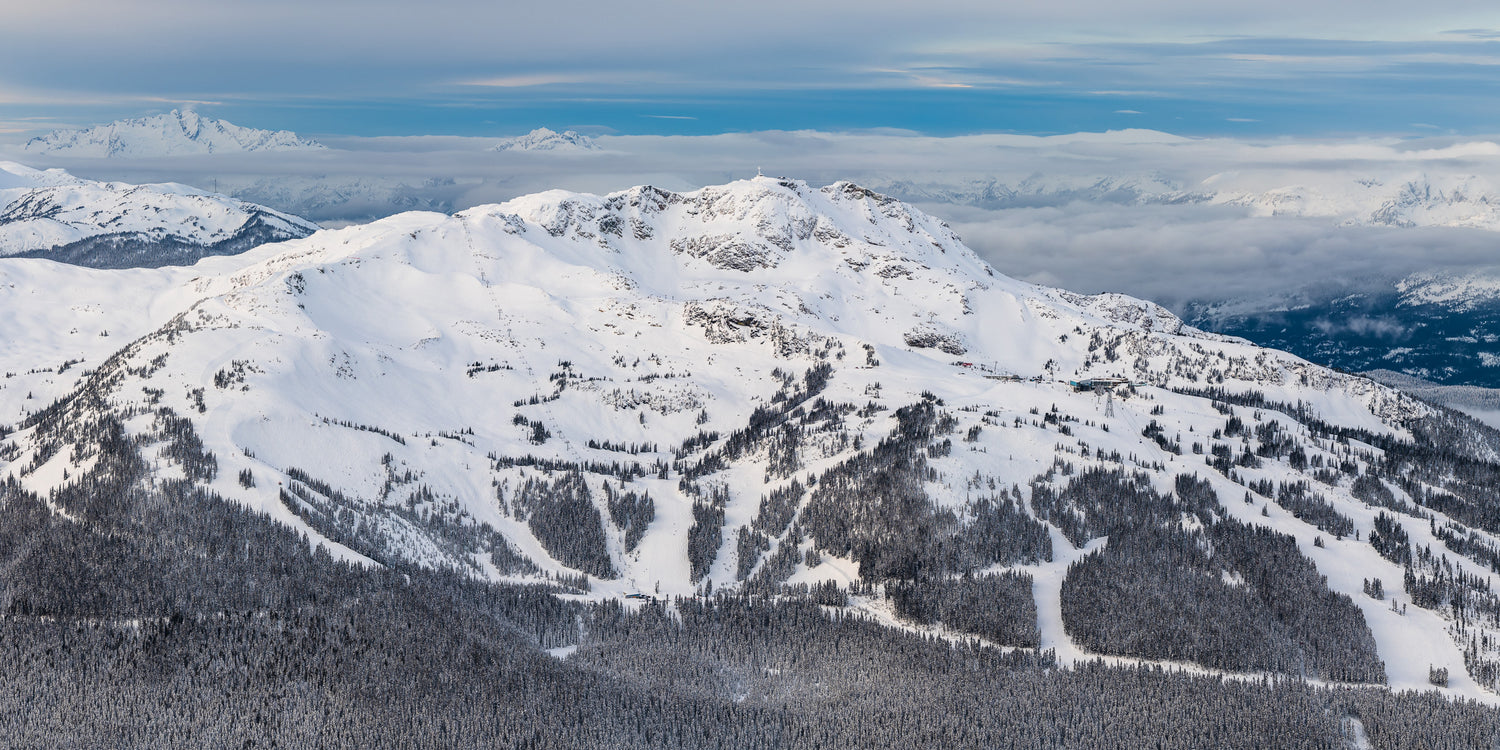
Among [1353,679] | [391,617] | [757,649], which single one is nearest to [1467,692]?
[1353,679]

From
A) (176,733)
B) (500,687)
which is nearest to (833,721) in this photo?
(500,687)

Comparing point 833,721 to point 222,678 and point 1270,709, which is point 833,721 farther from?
point 222,678

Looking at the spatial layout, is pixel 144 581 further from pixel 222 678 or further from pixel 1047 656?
pixel 1047 656

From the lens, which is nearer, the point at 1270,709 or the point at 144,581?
the point at 1270,709

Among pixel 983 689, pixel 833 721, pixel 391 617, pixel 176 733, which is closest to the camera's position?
pixel 176 733

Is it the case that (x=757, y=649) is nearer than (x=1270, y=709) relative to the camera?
No

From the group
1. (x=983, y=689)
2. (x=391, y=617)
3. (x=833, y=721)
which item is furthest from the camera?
(x=391, y=617)

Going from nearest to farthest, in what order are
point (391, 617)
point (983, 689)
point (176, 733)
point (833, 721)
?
point (176, 733), point (833, 721), point (983, 689), point (391, 617)

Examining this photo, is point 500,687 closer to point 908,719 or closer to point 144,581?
point 908,719
